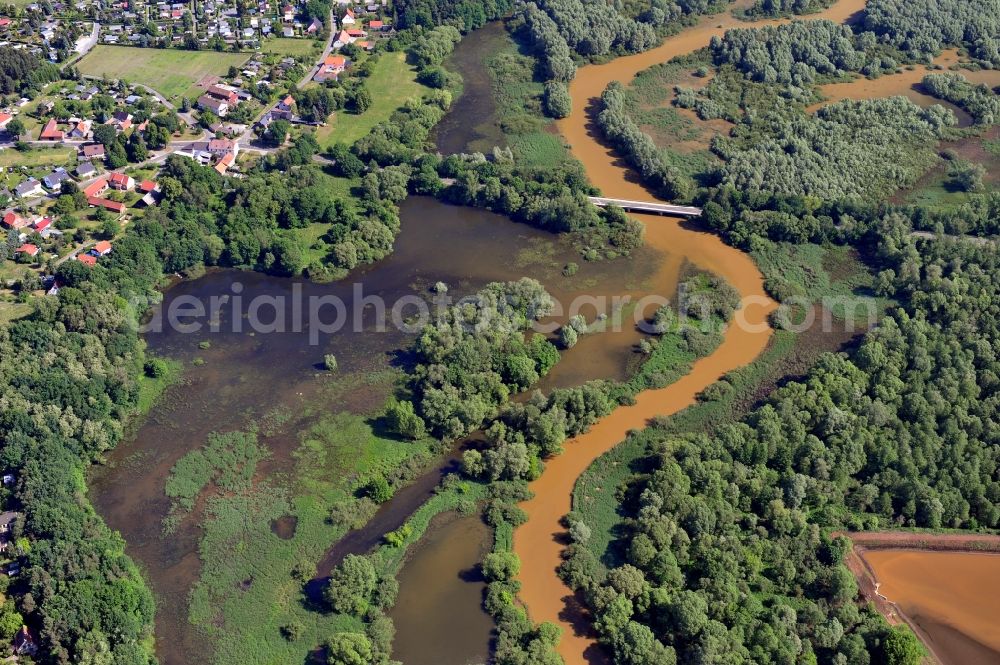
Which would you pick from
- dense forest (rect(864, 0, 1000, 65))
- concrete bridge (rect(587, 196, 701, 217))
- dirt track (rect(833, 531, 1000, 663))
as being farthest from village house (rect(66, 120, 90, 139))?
dense forest (rect(864, 0, 1000, 65))

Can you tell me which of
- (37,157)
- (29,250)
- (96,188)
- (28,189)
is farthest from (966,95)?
(37,157)

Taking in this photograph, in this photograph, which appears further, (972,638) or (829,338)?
(829,338)

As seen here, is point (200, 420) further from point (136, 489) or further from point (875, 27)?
point (875, 27)

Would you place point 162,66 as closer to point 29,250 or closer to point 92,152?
point 92,152

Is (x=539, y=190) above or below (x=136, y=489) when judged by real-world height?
above

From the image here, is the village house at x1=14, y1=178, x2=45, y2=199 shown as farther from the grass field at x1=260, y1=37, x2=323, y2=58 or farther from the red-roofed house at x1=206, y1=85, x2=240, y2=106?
the grass field at x1=260, y1=37, x2=323, y2=58

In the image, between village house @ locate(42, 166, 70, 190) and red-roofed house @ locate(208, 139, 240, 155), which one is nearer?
village house @ locate(42, 166, 70, 190)

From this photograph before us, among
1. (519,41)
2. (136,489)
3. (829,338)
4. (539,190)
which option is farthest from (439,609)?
(519,41)

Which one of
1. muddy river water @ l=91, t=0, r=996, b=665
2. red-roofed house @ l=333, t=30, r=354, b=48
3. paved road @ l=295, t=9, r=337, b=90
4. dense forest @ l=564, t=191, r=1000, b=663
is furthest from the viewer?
red-roofed house @ l=333, t=30, r=354, b=48
